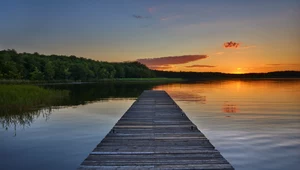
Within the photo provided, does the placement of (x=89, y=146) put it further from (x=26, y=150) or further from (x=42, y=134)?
(x=42, y=134)

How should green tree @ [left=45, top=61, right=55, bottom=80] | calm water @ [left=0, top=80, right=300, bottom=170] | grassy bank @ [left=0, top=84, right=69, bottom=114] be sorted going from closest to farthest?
1. calm water @ [left=0, top=80, right=300, bottom=170]
2. grassy bank @ [left=0, top=84, right=69, bottom=114]
3. green tree @ [left=45, top=61, right=55, bottom=80]

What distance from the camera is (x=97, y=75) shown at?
13500 centimetres

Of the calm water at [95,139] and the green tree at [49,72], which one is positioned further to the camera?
the green tree at [49,72]

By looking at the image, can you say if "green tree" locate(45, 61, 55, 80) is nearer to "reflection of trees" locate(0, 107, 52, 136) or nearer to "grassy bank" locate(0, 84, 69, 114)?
"grassy bank" locate(0, 84, 69, 114)

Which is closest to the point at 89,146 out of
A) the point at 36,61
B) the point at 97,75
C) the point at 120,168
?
the point at 120,168

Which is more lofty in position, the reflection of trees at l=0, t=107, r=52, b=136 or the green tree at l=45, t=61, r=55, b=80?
the green tree at l=45, t=61, r=55, b=80

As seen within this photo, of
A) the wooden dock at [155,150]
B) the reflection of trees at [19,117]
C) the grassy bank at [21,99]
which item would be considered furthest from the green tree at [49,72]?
the wooden dock at [155,150]

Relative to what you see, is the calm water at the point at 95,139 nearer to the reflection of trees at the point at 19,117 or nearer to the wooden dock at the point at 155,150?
the reflection of trees at the point at 19,117

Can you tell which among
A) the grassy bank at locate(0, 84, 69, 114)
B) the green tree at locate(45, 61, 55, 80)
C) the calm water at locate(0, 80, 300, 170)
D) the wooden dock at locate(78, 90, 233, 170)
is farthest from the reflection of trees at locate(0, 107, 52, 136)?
the green tree at locate(45, 61, 55, 80)

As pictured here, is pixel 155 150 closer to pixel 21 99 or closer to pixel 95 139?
pixel 95 139

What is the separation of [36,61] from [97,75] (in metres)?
32.9

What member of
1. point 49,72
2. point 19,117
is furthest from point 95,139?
point 49,72

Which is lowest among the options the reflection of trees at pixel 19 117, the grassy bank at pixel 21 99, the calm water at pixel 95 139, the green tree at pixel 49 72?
the calm water at pixel 95 139

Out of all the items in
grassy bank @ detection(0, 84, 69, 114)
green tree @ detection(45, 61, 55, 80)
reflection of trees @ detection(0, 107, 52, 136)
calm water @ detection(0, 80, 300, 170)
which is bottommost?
calm water @ detection(0, 80, 300, 170)
